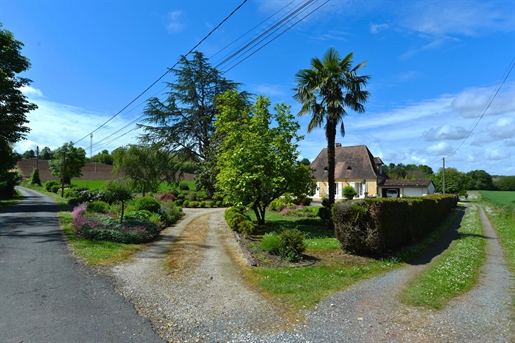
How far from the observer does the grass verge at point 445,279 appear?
21.4 ft

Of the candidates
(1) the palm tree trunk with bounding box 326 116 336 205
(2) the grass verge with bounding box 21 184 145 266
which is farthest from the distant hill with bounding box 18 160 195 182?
(2) the grass verge with bounding box 21 184 145 266

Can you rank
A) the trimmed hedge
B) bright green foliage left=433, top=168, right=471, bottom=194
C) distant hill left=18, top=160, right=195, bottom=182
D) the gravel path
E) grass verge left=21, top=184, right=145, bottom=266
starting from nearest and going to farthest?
the gravel path, grass verge left=21, top=184, right=145, bottom=266, the trimmed hedge, bright green foliage left=433, top=168, right=471, bottom=194, distant hill left=18, top=160, right=195, bottom=182

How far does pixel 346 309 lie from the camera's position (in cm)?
590

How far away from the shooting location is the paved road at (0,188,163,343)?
15.3ft

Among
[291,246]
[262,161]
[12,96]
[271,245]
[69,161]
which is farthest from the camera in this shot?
[69,161]

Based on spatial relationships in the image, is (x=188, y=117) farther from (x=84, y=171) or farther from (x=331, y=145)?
(x=84, y=171)

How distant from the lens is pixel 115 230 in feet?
39.9

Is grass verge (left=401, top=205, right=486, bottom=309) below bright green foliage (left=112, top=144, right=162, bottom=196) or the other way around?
below

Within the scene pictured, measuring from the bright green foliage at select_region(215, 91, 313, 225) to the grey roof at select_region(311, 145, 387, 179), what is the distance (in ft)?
80.3

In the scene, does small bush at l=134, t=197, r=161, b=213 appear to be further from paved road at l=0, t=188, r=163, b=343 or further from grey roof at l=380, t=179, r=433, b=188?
grey roof at l=380, t=179, r=433, b=188

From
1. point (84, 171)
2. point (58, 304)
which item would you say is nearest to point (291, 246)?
point (58, 304)

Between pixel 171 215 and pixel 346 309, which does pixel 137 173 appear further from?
pixel 346 309

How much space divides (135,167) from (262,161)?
61.7ft

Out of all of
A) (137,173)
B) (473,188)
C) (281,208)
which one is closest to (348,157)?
(281,208)
